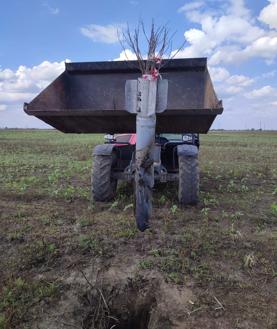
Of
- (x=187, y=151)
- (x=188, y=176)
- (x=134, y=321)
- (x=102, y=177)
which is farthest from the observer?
(x=102, y=177)

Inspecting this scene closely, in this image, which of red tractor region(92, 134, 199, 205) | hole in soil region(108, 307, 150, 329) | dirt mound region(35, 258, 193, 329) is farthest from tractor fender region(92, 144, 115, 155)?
hole in soil region(108, 307, 150, 329)

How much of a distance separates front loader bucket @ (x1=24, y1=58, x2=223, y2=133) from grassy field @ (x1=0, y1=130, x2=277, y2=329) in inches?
54.8

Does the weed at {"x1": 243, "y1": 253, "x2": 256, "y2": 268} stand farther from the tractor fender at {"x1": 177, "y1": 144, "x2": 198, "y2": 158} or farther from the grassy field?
the tractor fender at {"x1": 177, "y1": 144, "x2": 198, "y2": 158}

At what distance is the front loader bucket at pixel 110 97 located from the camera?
20.4 feet

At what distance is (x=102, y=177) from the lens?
750 cm

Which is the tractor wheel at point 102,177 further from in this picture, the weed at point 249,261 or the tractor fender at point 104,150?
the weed at point 249,261

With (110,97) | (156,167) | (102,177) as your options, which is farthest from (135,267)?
(110,97)

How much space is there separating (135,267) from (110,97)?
3.75 m

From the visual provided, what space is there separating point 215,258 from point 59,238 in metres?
1.97

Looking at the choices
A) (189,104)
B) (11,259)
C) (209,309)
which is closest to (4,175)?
(189,104)

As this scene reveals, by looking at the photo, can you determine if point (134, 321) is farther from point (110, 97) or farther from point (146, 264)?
point (110, 97)

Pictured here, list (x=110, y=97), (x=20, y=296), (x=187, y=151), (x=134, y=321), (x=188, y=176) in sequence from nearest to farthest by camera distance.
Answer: (x=20, y=296)
(x=134, y=321)
(x=188, y=176)
(x=187, y=151)
(x=110, y=97)

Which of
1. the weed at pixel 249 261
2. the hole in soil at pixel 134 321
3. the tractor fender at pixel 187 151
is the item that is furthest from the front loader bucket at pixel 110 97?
the hole in soil at pixel 134 321

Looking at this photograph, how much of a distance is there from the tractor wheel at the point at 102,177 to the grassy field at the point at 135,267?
0.85ft
